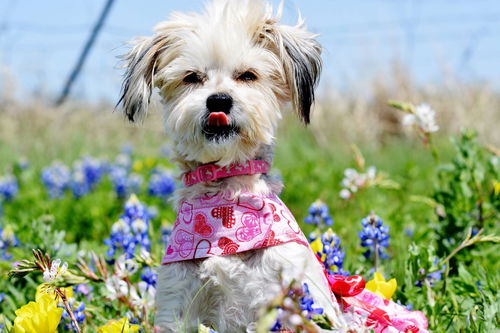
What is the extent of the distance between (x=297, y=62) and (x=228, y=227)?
796mm

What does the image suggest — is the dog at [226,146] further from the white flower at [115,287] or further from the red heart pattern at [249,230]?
the white flower at [115,287]

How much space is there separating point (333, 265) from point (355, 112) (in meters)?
7.78

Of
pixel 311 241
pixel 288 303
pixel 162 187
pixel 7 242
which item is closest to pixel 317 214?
pixel 311 241

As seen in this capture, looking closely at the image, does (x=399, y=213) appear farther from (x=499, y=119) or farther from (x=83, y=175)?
(x=499, y=119)

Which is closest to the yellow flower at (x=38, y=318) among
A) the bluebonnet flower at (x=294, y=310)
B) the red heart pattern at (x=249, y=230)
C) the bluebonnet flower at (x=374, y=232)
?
the red heart pattern at (x=249, y=230)

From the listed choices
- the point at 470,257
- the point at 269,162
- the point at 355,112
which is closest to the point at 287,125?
the point at 355,112

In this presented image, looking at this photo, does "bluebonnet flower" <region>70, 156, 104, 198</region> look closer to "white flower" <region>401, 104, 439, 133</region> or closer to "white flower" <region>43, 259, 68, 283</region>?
"white flower" <region>401, 104, 439, 133</region>

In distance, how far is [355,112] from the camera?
10.6 metres

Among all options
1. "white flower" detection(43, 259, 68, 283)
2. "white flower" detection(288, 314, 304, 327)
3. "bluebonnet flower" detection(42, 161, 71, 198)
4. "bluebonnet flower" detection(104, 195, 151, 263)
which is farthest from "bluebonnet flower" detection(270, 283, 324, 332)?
"bluebonnet flower" detection(42, 161, 71, 198)

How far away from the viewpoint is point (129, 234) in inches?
133

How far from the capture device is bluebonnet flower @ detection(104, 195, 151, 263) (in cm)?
328

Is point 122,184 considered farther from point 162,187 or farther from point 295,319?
point 295,319

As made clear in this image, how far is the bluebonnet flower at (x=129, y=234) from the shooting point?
129 inches

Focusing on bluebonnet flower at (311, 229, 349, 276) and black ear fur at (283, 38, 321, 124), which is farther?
bluebonnet flower at (311, 229, 349, 276)
